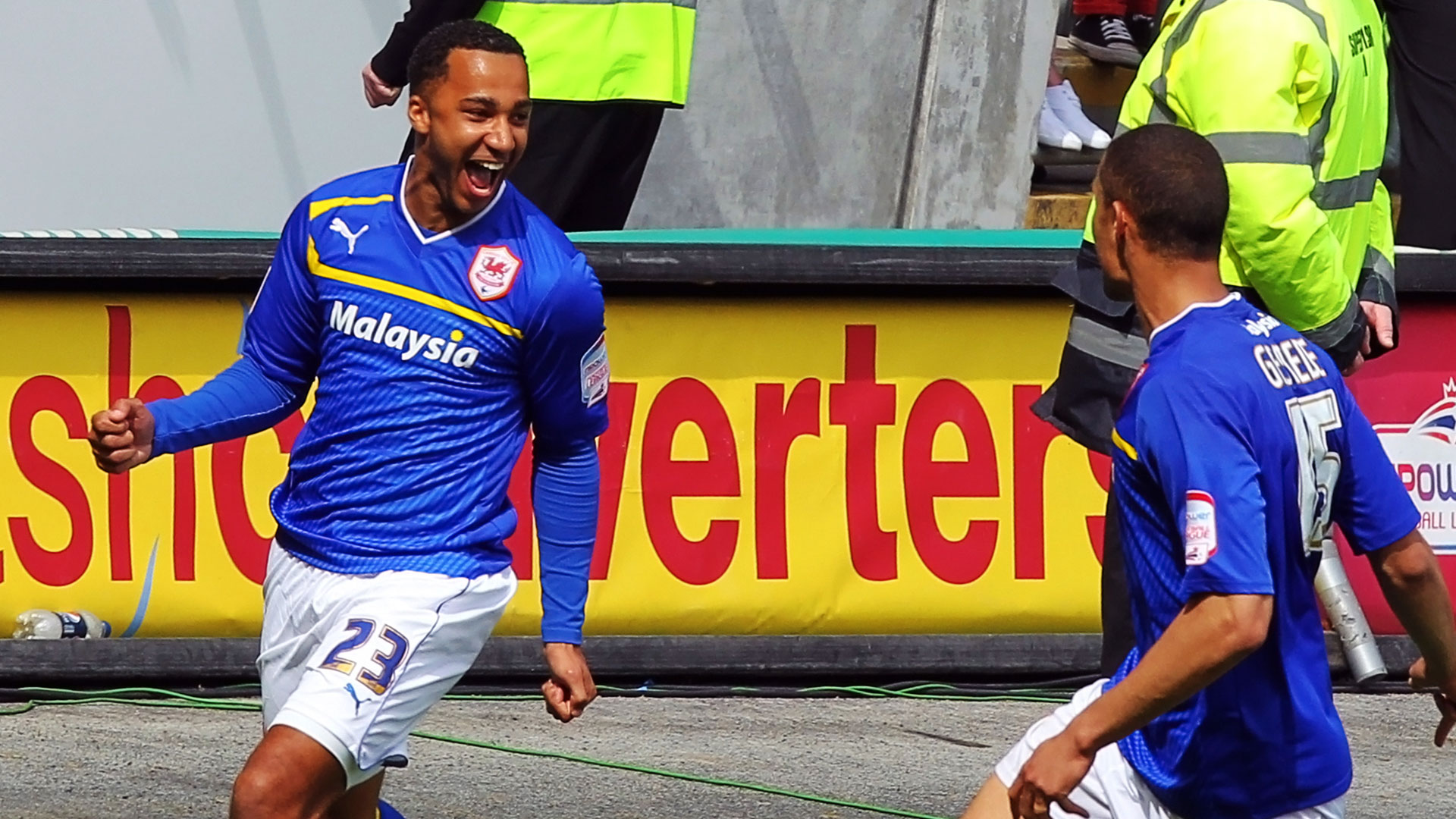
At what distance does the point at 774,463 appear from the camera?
22.5 ft

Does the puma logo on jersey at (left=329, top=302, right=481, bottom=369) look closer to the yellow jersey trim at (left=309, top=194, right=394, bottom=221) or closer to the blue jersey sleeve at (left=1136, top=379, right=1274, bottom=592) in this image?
the yellow jersey trim at (left=309, top=194, right=394, bottom=221)

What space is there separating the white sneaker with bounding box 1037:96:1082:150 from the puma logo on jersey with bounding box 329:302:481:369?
6223 mm

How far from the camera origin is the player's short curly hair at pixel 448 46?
14.6 ft

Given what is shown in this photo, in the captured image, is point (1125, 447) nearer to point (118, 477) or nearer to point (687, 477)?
point (687, 477)

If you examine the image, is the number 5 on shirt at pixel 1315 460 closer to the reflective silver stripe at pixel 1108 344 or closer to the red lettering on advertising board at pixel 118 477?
the reflective silver stripe at pixel 1108 344

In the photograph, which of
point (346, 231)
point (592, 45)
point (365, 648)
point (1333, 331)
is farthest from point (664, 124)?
point (365, 648)

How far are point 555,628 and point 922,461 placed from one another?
2.63 m

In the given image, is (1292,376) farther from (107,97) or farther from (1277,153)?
(107,97)

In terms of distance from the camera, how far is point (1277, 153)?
15.2 feet

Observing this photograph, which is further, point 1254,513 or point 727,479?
point 727,479

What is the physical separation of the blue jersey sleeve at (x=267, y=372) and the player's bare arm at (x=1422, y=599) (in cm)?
215

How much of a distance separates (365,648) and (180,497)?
2.69 meters

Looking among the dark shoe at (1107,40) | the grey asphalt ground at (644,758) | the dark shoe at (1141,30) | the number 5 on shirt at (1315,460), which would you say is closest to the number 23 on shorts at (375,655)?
the grey asphalt ground at (644,758)

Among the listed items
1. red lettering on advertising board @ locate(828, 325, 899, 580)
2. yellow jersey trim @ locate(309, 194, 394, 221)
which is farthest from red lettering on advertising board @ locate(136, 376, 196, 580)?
yellow jersey trim @ locate(309, 194, 394, 221)
